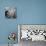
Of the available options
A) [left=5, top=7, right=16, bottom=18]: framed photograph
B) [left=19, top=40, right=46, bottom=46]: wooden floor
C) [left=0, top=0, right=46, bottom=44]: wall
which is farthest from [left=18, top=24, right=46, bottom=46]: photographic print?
[left=5, top=7, right=16, bottom=18]: framed photograph

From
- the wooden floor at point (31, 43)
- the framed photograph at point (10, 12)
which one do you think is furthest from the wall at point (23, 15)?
the wooden floor at point (31, 43)

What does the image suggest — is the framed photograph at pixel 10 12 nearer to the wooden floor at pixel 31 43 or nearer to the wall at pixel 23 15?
the wall at pixel 23 15

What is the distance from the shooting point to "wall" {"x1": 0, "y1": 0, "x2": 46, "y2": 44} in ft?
10.5

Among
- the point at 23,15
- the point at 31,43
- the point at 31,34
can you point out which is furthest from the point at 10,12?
the point at 31,43

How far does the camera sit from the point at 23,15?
3.21 meters

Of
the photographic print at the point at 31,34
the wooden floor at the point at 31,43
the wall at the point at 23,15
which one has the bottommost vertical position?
the wooden floor at the point at 31,43

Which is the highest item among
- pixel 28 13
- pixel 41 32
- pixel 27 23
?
pixel 28 13

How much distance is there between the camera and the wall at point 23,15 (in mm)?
3186

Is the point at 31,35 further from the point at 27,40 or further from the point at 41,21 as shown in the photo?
the point at 41,21

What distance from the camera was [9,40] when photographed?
3.15m

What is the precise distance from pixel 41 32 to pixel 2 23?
92 centimetres

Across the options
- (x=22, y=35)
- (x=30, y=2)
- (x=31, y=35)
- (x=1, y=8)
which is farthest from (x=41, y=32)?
(x=1, y=8)

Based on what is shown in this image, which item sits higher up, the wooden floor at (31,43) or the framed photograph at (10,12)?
the framed photograph at (10,12)

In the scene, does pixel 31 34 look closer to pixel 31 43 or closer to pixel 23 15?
pixel 31 43
